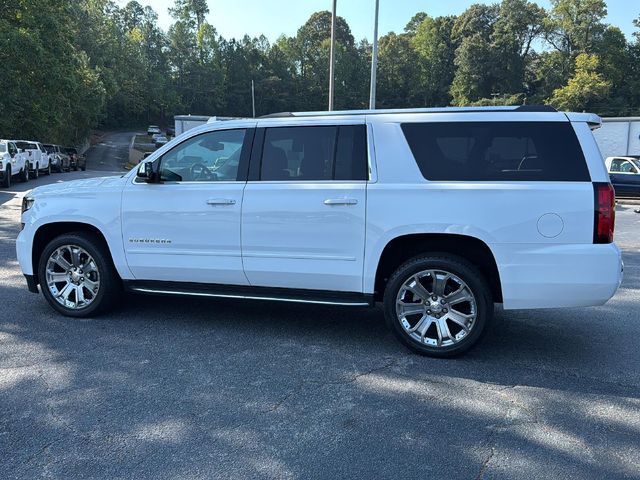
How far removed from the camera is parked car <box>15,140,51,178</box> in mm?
24422

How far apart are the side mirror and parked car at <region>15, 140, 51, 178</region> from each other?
22.0 metres

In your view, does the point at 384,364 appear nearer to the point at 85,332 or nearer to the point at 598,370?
the point at 598,370

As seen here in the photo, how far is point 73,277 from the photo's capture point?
5316 mm

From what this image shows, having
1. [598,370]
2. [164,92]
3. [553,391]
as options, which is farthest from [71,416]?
[164,92]

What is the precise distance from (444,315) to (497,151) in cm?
137

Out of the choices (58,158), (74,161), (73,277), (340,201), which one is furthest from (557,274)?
(74,161)

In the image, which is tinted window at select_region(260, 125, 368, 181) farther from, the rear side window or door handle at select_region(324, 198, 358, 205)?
the rear side window

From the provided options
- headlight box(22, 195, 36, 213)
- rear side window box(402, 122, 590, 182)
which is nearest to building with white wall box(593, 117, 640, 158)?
rear side window box(402, 122, 590, 182)

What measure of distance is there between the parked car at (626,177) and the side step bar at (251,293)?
61.9ft

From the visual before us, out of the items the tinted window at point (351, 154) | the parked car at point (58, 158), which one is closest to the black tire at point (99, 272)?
the tinted window at point (351, 154)

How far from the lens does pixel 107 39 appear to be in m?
60.6

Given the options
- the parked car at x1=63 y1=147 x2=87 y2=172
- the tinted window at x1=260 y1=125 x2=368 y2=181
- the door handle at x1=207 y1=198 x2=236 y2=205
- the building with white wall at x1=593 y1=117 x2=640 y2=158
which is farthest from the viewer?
the parked car at x1=63 y1=147 x2=87 y2=172

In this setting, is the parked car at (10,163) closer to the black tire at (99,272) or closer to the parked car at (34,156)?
the parked car at (34,156)

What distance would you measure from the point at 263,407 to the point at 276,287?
4.59ft
